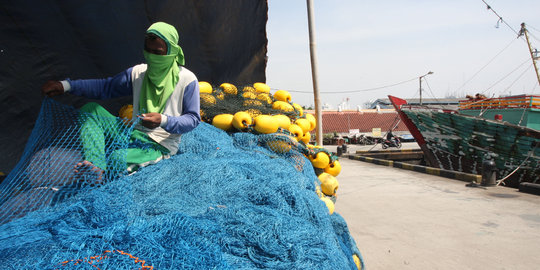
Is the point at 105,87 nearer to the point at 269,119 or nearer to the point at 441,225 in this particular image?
the point at 269,119

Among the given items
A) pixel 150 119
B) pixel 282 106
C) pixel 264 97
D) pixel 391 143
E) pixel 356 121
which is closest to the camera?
pixel 150 119

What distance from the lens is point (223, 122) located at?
11.5 feet

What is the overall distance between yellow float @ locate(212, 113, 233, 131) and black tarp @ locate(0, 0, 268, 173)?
2.93ft

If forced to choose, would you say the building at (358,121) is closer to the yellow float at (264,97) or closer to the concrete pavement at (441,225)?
the concrete pavement at (441,225)

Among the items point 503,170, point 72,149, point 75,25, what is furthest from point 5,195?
point 503,170

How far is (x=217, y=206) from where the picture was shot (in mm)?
1628

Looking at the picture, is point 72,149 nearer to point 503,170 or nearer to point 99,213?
point 99,213

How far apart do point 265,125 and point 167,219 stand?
2.02 m

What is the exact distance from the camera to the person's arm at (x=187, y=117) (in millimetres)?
2062

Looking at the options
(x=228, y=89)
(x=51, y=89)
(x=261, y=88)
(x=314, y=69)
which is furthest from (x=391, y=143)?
(x=51, y=89)

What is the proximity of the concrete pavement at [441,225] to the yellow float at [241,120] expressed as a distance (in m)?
2.13

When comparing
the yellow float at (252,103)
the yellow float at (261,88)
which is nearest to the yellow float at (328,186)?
the yellow float at (252,103)

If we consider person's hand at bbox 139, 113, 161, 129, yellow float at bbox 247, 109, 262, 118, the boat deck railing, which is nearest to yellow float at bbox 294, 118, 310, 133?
yellow float at bbox 247, 109, 262, 118

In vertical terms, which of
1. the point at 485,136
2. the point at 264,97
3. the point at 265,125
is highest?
the point at 264,97
